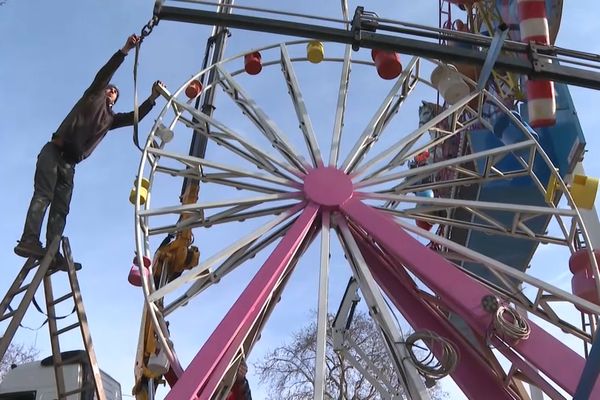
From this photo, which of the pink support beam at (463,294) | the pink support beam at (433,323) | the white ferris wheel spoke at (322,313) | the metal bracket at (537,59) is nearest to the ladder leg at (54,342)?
the white ferris wheel spoke at (322,313)

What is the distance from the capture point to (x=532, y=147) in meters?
8.41

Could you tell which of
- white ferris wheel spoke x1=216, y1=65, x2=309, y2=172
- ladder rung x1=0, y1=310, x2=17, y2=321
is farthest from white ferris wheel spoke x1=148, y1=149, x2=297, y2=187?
ladder rung x1=0, y1=310, x2=17, y2=321

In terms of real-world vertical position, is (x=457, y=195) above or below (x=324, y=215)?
above

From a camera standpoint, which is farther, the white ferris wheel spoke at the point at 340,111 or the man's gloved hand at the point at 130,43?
the white ferris wheel spoke at the point at 340,111

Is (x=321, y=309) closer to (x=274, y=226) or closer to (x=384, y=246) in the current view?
(x=384, y=246)

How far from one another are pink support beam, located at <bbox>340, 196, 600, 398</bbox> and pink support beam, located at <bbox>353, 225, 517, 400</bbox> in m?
0.42

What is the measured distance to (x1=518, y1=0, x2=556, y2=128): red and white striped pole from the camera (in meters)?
3.52

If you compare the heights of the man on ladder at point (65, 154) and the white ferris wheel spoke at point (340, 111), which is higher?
the white ferris wheel spoke at point (340, 111)

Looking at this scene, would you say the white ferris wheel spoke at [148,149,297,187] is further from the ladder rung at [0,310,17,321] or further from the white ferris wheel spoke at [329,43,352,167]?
the ladder rung at [0,310,17,321]

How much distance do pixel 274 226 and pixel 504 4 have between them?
17.3 feet

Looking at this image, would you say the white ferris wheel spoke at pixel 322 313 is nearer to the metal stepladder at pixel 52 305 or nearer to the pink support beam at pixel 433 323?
the pink support beam at pixel 433 323

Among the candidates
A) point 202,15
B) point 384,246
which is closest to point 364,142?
point 384,246

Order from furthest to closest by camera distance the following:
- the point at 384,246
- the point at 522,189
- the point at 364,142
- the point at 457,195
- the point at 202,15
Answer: the point at 457,195, the point at 522,189, the point at 364,142, the point at 384,246, the point at 202,15

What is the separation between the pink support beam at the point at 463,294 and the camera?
5992 mm
